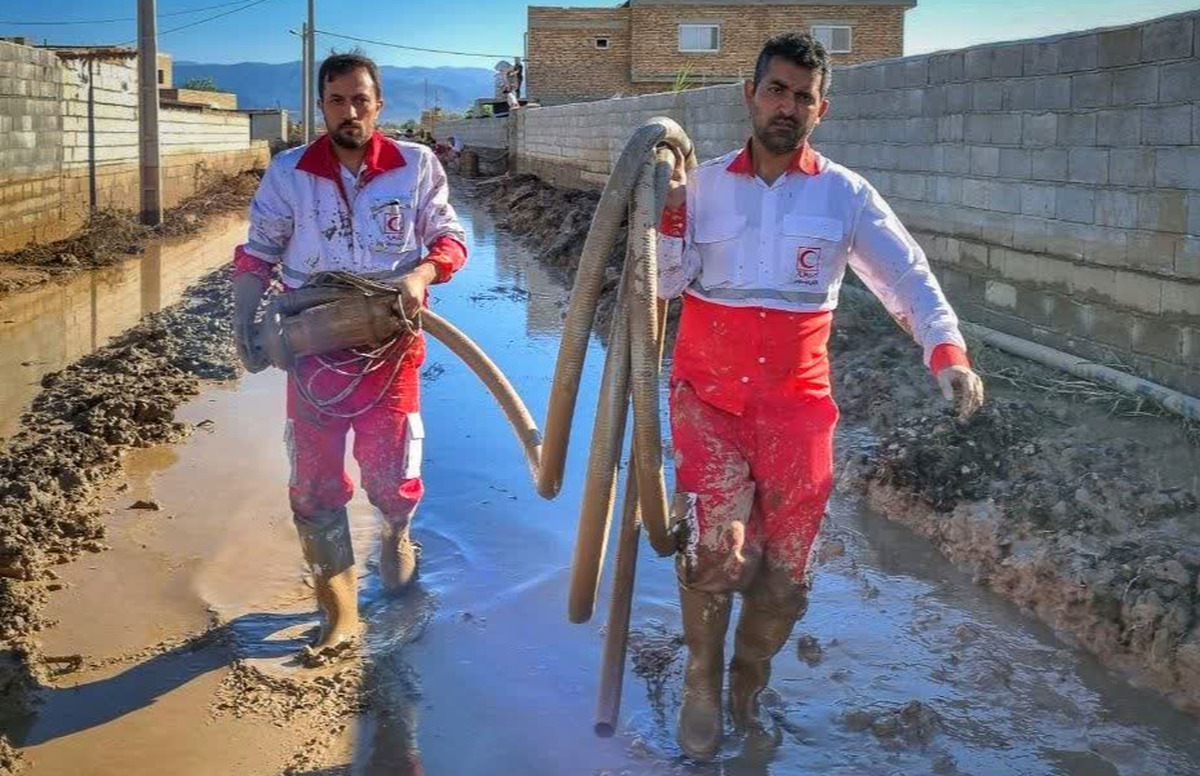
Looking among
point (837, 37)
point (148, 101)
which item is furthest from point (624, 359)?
point (837, 37)

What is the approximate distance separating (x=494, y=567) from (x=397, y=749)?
1658 millimetres

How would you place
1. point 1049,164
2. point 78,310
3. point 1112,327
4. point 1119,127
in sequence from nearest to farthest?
1. point 1119,127
2. point 1112,327
3. point 1049,164
4. point 78,310

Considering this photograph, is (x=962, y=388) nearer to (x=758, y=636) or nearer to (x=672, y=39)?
(x=758, y=636)

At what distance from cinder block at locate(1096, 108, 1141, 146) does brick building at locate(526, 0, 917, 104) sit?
32129 mm

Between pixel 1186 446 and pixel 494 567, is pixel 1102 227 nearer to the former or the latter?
pixel 1186 446

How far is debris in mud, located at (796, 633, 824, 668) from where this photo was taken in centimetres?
441

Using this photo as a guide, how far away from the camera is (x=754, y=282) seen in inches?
138

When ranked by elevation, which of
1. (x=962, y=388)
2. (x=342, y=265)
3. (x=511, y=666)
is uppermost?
(x=342, y=265)

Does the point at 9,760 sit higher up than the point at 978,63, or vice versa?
the point at 978,63

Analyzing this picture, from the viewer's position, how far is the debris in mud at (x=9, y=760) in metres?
3.45

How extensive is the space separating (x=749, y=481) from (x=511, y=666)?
1.26m

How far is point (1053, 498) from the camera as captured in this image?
5266 millimetres

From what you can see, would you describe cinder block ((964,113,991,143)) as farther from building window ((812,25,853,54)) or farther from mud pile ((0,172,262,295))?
building window ((812,25,853,54))

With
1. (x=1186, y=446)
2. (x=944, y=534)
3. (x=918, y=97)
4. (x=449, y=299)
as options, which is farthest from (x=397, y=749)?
(x=449, y=299)
